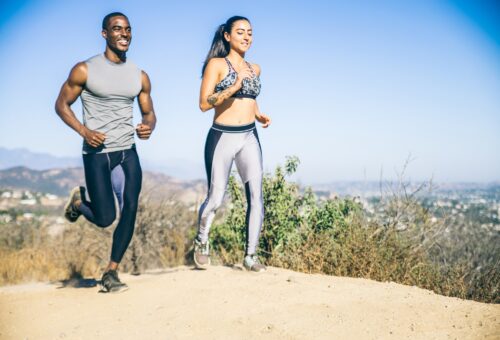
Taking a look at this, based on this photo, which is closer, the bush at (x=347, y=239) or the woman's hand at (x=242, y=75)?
the woman's hand at (x=242, y=75)

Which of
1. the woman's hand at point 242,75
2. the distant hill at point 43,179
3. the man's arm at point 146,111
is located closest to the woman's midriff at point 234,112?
the woman's hand at point 242,75

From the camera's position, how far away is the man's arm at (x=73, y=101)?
403 centimetres

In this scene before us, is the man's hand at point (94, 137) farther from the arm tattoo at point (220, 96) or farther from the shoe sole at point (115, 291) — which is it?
the shoe sole at point (115, 291)

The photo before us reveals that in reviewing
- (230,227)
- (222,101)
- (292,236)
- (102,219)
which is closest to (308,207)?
(292,236)

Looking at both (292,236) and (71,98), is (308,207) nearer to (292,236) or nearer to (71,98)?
(292,236)

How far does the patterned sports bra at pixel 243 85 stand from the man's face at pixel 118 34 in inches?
38.0

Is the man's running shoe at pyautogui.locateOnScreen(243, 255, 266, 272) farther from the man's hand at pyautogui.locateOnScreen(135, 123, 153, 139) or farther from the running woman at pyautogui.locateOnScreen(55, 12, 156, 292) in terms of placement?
the man's hand at pyautogui.locateOnScreen(135, 123, 153, 139)

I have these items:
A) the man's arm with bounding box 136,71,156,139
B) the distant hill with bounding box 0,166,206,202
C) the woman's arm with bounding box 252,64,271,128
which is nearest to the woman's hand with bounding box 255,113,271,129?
the woman's arm with bounding box 252,64,271,128

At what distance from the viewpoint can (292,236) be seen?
5.96 metres

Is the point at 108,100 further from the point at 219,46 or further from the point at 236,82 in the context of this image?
the point at 219,46

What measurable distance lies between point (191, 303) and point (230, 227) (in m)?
3.46

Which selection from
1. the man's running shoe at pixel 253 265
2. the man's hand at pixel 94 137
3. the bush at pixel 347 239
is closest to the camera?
the man's hand at pixel 94 137

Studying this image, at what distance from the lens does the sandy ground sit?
2984 mm

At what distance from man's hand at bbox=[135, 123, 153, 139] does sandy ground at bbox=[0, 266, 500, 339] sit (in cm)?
143
